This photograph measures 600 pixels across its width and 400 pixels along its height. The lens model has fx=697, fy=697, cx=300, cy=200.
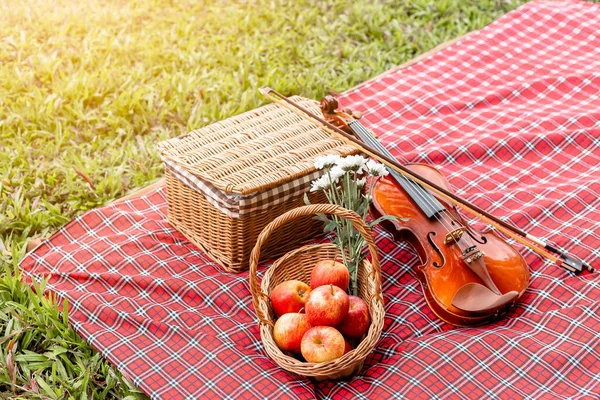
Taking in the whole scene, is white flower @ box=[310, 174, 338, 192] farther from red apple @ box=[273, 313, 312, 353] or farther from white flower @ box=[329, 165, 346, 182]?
red apple @ box=[273, 313, 312, 353]

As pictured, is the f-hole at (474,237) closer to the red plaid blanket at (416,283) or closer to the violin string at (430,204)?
the violin string at (430,204)

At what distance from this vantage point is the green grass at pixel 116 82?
8.07 feet

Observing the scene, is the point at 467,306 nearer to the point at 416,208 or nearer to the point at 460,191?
the point at 416,208

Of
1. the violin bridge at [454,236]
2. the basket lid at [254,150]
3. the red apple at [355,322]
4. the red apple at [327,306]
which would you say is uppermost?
the basket lid at [254,150]

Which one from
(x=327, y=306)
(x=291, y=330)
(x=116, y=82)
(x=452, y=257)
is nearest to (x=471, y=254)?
(x=452, y=257)

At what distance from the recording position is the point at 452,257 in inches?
92.1

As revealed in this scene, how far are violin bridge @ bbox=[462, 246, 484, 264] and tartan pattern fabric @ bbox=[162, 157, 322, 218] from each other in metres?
0.63

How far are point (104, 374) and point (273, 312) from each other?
608 mm

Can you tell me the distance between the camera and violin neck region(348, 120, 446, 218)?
8.08ft

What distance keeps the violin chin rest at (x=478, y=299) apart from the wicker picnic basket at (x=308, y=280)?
0.26 m

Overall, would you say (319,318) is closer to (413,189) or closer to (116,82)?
(413,189)

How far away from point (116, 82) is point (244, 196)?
172 centimetres

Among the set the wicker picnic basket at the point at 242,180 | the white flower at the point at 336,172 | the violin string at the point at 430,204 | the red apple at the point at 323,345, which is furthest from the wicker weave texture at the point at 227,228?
the red apple at the point at 323,345

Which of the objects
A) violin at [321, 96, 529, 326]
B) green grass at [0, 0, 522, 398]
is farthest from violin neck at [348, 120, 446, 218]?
green grass at [0, 0, 522, 398]
